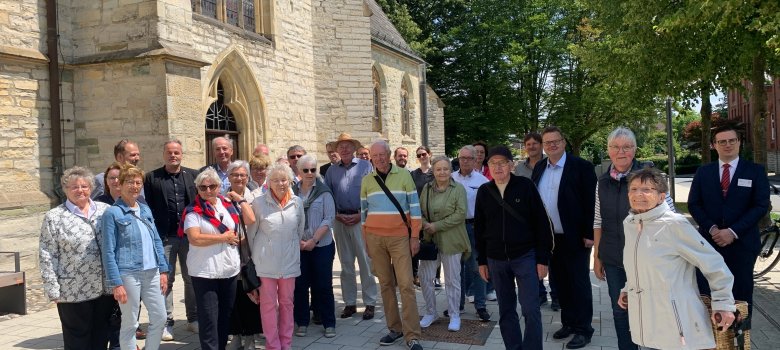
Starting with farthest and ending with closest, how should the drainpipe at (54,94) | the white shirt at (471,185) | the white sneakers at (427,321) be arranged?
1. the drainpipe at (54,94)
2. the white shirt at (471,185)
3. the white sneakers at (427,321)

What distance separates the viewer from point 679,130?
82.0 metres

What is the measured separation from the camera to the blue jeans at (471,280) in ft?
19.8

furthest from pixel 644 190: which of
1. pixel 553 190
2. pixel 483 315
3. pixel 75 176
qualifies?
pixel 75 176

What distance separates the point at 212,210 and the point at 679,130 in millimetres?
89398

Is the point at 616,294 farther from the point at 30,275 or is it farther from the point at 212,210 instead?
the point at 30,275

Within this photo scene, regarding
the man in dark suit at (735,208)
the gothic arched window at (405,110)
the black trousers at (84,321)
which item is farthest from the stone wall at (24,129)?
the gothic arched window at (405,110)

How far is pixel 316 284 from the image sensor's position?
5.72 meters

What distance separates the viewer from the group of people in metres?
3.19

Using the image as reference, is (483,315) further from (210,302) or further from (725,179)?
(210,302)

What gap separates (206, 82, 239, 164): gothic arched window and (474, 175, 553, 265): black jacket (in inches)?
332

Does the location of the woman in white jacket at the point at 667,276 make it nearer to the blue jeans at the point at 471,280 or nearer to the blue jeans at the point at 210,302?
the blue jeans at the point at 471,280

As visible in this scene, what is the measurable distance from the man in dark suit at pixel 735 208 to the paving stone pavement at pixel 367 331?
37.3 inches

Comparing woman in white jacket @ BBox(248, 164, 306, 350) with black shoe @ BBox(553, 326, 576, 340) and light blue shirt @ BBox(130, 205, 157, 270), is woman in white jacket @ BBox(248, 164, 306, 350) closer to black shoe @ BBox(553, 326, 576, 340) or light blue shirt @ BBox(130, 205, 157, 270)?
light blue shirt @ BBox(130, 205, 157, 270)

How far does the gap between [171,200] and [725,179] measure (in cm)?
504
